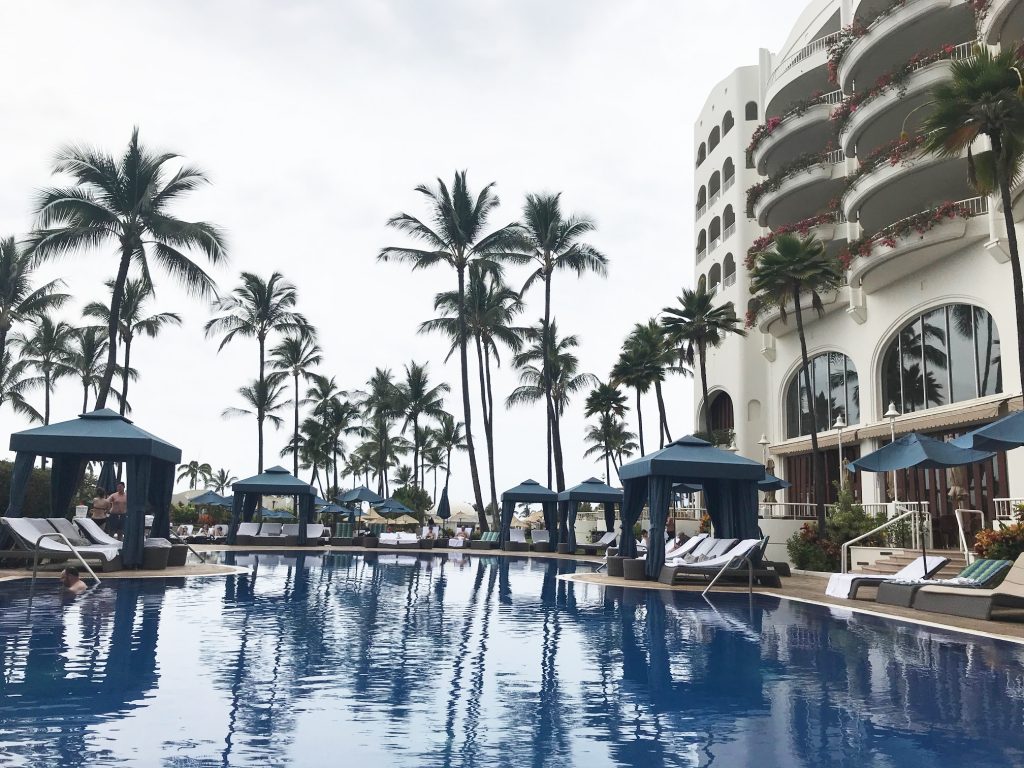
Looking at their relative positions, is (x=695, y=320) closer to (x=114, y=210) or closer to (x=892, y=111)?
(x=892, y=111)

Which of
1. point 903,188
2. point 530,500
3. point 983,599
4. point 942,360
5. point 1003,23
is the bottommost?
point 983,599

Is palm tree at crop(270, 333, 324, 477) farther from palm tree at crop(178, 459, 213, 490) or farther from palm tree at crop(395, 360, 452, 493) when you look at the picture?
palm tree at crop(178, 459, 213, 490)

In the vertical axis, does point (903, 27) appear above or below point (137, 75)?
above

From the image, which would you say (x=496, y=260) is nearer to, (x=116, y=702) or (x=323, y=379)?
(x=323, y=379)

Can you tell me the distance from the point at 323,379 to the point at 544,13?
41717 mm

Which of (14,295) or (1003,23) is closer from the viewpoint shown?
(1003,23)

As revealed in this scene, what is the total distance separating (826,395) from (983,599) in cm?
1839

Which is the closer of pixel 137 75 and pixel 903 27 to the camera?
pixel 137 75

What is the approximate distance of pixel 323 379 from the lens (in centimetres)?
5225

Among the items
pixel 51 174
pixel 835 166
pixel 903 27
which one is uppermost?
pixel 903 27

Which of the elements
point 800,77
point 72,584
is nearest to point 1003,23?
point 800,77

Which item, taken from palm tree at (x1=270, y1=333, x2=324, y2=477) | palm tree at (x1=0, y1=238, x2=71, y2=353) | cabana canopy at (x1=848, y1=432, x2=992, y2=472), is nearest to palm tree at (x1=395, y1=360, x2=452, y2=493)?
palm tree at (x1=270, y1=333, x2=324, y2=477)

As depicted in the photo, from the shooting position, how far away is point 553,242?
35.7 metres

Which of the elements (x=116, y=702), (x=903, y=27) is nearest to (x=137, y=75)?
(x=116, y=702)
